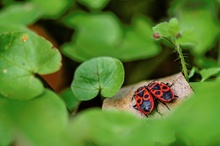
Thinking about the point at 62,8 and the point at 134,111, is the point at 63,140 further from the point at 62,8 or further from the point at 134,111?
the point at 62,8

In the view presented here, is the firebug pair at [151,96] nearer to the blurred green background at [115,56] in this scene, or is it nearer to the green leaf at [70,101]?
the blurred green background at [115,56]

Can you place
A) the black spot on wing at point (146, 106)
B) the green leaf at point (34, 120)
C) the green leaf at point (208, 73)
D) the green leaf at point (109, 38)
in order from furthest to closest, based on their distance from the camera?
the green leaf at point (109, 38)
the green leaf at point (208, 73)
the black spot on wing at point (146, 106)
the green leaf at point (34, 120)

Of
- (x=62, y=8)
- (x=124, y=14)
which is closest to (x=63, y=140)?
(x=62, y=8)

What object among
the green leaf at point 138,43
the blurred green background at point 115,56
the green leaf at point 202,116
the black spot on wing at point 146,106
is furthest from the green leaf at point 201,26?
the green leaf at point 202,116

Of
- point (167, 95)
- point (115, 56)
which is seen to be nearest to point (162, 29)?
point (167, 95)

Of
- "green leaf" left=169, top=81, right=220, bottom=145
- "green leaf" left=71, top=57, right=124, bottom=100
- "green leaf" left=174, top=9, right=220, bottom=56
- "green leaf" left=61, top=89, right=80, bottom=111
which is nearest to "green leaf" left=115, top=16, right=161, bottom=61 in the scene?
"green leaf" left=174, top=9, right=220, bottom=56

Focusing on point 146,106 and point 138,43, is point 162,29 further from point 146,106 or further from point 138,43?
point 138,43
